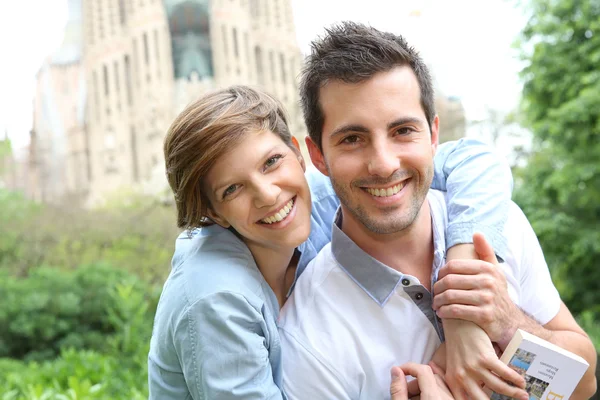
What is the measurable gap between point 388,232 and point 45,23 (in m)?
5.87

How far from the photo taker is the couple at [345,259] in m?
1.31

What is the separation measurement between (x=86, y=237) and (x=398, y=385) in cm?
520

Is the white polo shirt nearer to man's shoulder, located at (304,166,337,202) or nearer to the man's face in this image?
the man's face

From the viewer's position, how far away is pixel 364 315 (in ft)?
4.76

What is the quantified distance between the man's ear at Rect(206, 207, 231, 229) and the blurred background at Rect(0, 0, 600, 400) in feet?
12.5

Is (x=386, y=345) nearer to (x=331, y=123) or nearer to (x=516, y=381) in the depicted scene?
(x=516, y=381)

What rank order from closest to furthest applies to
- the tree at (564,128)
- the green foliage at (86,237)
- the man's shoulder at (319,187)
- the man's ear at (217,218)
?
the man's ear at (217,218), the man's shoulder at (319,187), the tree at (564,128), the green foliage at (86,237)

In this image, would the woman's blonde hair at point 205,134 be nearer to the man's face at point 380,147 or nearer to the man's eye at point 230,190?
the man's eye at point 230,190

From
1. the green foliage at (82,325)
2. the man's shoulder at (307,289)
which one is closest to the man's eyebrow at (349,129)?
the man's shoulder at (307,289)

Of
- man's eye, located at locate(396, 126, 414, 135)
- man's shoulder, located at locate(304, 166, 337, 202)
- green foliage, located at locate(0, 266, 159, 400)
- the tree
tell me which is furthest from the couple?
the tree

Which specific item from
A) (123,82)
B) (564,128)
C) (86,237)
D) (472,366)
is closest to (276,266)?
(472,366)

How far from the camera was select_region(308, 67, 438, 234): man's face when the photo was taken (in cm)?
142

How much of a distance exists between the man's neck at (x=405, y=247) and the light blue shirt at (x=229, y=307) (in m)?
0.08

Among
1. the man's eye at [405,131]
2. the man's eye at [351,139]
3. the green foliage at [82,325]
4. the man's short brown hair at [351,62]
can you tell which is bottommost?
the green foliage at [82,325]
